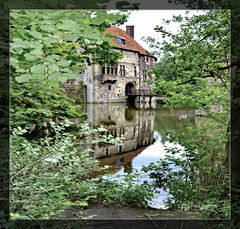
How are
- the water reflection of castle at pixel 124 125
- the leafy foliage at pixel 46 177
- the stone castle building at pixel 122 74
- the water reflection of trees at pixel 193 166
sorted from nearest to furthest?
1. the leafy foliage at pixel 46 177
2. the water reflection of trees at pixel 193 166
3. the stone castle building at pixel 122 74
4. the water reflection of castle at pixel 124 125

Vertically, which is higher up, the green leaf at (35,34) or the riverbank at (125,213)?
the green leaf at (35,34)

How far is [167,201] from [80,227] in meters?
1.64

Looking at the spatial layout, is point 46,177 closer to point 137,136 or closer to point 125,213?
point 125,213

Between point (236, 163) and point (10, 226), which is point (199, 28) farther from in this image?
point (10, 226)

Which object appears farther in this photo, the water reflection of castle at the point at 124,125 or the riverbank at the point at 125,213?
the water reflection of castle at the point at 124,125

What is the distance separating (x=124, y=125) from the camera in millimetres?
8883

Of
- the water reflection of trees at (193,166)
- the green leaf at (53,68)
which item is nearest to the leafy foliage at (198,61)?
the water reflection of trees at (193,166)

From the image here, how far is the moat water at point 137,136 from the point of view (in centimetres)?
368

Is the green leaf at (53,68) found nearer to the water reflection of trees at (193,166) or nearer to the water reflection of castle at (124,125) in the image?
the water reflection of trees at (193,166)

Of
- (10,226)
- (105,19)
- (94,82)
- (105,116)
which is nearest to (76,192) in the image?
(10,226)

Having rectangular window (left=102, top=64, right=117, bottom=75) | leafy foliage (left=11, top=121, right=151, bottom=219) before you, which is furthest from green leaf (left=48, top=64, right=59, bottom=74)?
rectangular window (left=102, top=64, right=117, bottom=75)

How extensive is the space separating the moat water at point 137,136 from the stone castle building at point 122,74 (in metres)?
0.50

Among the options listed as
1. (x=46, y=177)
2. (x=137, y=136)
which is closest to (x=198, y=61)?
(x=46, y=177)

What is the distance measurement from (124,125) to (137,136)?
1053 millimetres
